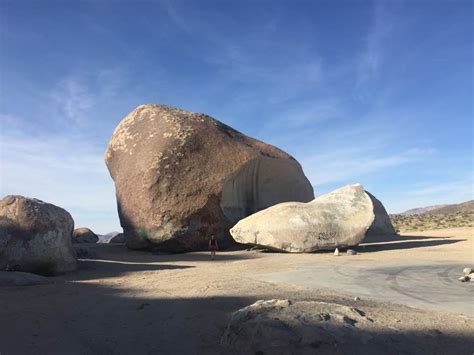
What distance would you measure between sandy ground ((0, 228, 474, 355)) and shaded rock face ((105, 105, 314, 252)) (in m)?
4.07

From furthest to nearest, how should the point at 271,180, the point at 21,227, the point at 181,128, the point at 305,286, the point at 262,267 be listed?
the point at 271,180, the point at 181,128, the point at 262,267, the point at 21,227, the point at 305,286

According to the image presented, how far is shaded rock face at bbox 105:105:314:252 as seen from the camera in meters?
15.4

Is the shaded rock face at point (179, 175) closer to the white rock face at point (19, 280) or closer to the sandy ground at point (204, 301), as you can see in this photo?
the sandy ground at point (204, 301)

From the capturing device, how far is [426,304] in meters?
5.90

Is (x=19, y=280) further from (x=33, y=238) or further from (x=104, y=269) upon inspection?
(x=104, y=269)

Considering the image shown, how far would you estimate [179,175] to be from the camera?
51.4 feet

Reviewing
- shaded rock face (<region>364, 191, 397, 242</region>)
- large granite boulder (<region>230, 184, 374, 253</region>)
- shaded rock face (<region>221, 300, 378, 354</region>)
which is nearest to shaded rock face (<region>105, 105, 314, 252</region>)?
large granite boulder (<region>230, 184, 374, 253</region>)

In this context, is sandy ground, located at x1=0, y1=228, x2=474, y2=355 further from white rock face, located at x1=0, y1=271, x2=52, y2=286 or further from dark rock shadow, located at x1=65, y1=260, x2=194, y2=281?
white rock face, located at x1=0, y1=271, x2=52, y2=286

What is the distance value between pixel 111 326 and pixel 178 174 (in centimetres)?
1074

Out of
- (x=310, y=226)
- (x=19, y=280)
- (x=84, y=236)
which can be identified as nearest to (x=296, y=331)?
(x=19, y=280)

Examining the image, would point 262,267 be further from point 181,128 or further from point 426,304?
point 181,128

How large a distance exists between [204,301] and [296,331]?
2.27m

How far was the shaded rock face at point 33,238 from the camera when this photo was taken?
954cm

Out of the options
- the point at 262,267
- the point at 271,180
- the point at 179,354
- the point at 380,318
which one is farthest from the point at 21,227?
the point at 271,180
